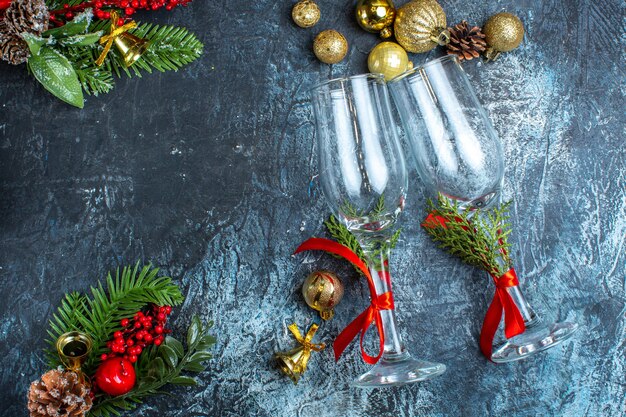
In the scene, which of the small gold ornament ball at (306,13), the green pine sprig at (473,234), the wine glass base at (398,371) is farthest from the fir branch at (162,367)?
the small gold ornament ball at (306,13)

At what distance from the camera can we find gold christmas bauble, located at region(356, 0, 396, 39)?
1.09 meters

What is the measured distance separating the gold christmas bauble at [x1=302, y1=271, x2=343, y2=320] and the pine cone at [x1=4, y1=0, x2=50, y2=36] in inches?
21.5

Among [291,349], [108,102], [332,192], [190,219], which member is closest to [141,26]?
[108,102]

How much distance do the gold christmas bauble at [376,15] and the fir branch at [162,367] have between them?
542 millimetres

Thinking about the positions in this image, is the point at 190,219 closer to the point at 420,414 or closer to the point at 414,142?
A: the point at 414,142

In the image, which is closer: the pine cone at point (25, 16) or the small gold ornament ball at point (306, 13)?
the pine cone at point (25, 16)

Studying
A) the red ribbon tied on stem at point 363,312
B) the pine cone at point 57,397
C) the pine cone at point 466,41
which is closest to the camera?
the pine cone at point 57,397

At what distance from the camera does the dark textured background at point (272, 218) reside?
1.06 metres

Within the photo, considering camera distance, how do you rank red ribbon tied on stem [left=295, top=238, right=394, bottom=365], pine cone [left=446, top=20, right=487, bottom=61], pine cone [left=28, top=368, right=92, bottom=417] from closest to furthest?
pine cone [left=28, top=368, right=92, bottom=417] → red ribbon tied on stem [left=295, top=238, right=394, bottom=365] → pine cone [left=446, top=20, right=487, bottom=61]

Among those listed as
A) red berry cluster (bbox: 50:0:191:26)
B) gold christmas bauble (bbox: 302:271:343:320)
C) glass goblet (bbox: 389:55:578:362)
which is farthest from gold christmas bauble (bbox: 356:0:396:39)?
gold christmas bauble (bbox: 302:271:343:320)

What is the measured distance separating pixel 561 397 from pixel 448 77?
55 centimetres

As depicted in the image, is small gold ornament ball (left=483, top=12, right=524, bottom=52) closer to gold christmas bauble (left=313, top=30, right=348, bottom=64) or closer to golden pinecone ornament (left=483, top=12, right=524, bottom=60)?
golden pinecone ornament (left=483, top=12, right=524, bottom=60)

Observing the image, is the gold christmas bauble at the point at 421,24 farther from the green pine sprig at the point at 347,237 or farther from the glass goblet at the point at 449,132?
the green pine sprig at the point at 347,237

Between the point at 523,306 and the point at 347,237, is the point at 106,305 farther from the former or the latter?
the point at 523,306
